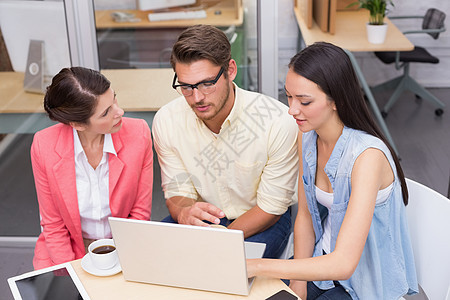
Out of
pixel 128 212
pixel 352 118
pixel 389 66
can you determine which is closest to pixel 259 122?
pixel 352 118

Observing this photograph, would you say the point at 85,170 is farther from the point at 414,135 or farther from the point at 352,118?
the point at 414,135

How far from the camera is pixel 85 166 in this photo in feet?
5.98

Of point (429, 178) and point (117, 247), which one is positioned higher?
point (117, 247)

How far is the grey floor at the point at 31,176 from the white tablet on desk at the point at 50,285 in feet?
3.32

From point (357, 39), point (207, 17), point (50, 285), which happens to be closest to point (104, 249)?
point (50, 285)

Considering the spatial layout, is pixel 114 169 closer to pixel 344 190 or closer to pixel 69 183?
pixel 69 183

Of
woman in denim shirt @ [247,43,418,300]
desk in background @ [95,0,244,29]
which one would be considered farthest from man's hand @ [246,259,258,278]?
desk in background @ [95,0,244,29]

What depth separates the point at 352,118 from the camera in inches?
60.3

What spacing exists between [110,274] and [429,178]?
244 centimetres

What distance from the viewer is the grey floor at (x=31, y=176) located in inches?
107

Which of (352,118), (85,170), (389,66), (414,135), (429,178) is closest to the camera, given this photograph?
(352,118)

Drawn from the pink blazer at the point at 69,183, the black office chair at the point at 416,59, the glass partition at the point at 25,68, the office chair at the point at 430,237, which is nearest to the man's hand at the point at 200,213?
the pink blazer at the point at 69,183

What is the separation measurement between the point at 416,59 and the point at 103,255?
3244 millimetres

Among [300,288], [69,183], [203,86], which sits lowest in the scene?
[300,288]
